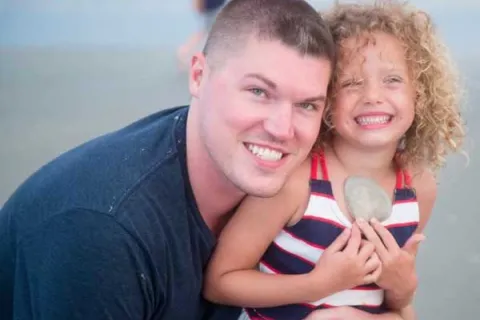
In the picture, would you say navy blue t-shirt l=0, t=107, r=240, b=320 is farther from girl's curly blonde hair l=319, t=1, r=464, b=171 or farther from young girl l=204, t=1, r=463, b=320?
girl's curly blonde hair l=319, t=1, r=464, b=171

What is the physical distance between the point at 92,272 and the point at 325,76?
47cm

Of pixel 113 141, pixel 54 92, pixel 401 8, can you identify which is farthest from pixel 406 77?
pixel 54 92

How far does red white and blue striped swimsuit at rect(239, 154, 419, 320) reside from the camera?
1168 mm

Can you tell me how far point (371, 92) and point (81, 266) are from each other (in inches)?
22.4

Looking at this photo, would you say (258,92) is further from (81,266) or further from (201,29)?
(201,29)

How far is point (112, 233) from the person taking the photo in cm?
91

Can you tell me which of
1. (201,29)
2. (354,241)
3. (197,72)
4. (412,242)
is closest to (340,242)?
(354,241)

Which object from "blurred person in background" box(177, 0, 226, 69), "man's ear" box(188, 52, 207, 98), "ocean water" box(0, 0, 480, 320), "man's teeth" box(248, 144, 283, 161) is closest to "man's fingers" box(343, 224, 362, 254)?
"man's teeth" box(248, 144, 283, 161)

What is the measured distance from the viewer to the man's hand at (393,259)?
115 cm

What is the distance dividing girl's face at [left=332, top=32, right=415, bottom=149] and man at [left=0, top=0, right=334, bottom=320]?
0.33ft

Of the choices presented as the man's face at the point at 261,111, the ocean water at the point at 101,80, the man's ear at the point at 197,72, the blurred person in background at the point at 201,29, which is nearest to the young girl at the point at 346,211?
the man's face at the point at 261,111

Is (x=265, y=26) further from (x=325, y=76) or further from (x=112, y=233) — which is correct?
(x=112, y=233)

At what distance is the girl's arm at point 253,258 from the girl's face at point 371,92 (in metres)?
0.15

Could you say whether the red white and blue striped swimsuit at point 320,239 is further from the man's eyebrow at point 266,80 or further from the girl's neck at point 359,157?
the man's eyebrow at point 266,80
